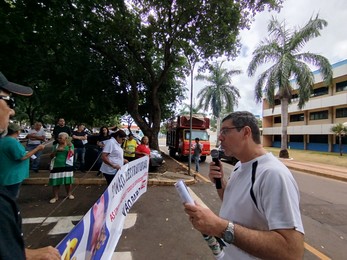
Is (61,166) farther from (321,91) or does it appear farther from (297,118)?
(297,118)

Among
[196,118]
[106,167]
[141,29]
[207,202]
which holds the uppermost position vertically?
[141,29]

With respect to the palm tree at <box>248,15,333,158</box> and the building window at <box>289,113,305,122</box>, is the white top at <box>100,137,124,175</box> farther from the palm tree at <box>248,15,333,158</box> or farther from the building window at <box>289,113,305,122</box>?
the building window at <box>289,113,305,122</box>

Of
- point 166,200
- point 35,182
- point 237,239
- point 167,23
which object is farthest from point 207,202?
point 167,23

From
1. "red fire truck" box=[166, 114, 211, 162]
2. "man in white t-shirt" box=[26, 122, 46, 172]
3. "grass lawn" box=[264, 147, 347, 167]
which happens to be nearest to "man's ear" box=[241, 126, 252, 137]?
"man in white t-shirt" box=[26, 122, 46, 172]

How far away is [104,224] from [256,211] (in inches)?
66.6

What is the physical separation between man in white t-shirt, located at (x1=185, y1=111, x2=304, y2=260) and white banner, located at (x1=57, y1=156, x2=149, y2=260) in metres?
0.95

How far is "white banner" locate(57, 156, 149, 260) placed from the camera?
6.23ft

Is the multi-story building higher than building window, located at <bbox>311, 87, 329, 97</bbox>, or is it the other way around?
building window, located at <bbox>311, 87, 329, 97</bbox>

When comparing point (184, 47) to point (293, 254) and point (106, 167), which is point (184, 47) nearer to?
point (106, 167)

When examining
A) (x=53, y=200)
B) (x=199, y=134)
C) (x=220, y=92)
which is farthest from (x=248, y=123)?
(x=220, y=92)

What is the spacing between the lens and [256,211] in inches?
59.1

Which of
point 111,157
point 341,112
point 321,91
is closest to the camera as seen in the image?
point 111,157

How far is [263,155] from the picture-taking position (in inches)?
66.2

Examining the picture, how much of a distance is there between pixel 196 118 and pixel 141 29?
8.19 meters
